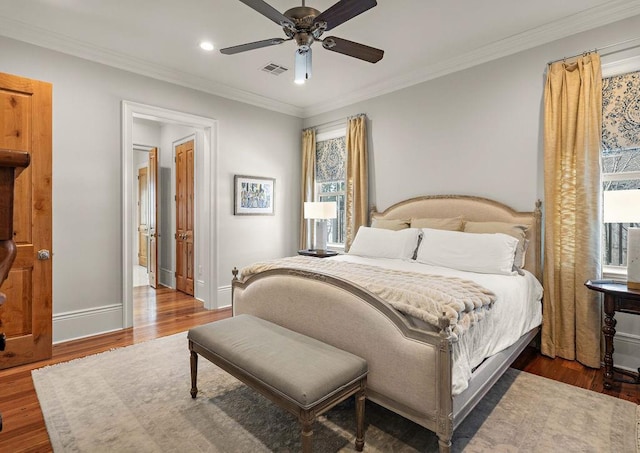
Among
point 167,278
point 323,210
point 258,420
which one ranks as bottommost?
point 258,420

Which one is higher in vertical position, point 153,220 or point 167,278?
point 153,220

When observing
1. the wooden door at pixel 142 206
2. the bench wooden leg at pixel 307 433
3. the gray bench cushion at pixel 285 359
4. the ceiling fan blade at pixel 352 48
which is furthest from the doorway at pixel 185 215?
the bench wooden leg at pixel 307 433

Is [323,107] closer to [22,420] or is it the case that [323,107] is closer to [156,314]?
[156,314]

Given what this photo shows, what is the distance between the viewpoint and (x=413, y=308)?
1872 millimetres

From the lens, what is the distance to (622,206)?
251 centimetres

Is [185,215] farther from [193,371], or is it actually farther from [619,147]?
[619,147]

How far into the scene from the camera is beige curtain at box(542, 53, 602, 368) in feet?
9.55

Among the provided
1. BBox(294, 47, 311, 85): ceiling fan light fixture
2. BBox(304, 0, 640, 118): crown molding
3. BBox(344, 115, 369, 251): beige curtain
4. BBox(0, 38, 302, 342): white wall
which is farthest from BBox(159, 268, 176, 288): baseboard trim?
BBox(294, 47, 311, 85): ceiling fan light fixture

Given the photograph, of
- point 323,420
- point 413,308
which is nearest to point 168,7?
point 413,308

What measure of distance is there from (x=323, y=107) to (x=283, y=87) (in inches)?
34.1

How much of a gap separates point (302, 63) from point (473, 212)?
7.51 feet

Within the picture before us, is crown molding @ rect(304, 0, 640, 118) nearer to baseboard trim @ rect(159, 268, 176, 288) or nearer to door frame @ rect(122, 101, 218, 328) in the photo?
door frame @ rect(122, 101, 218, 328)

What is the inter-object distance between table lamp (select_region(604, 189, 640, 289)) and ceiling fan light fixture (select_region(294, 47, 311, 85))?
2.46 metres

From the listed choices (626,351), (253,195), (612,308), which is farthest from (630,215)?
(253,195)
